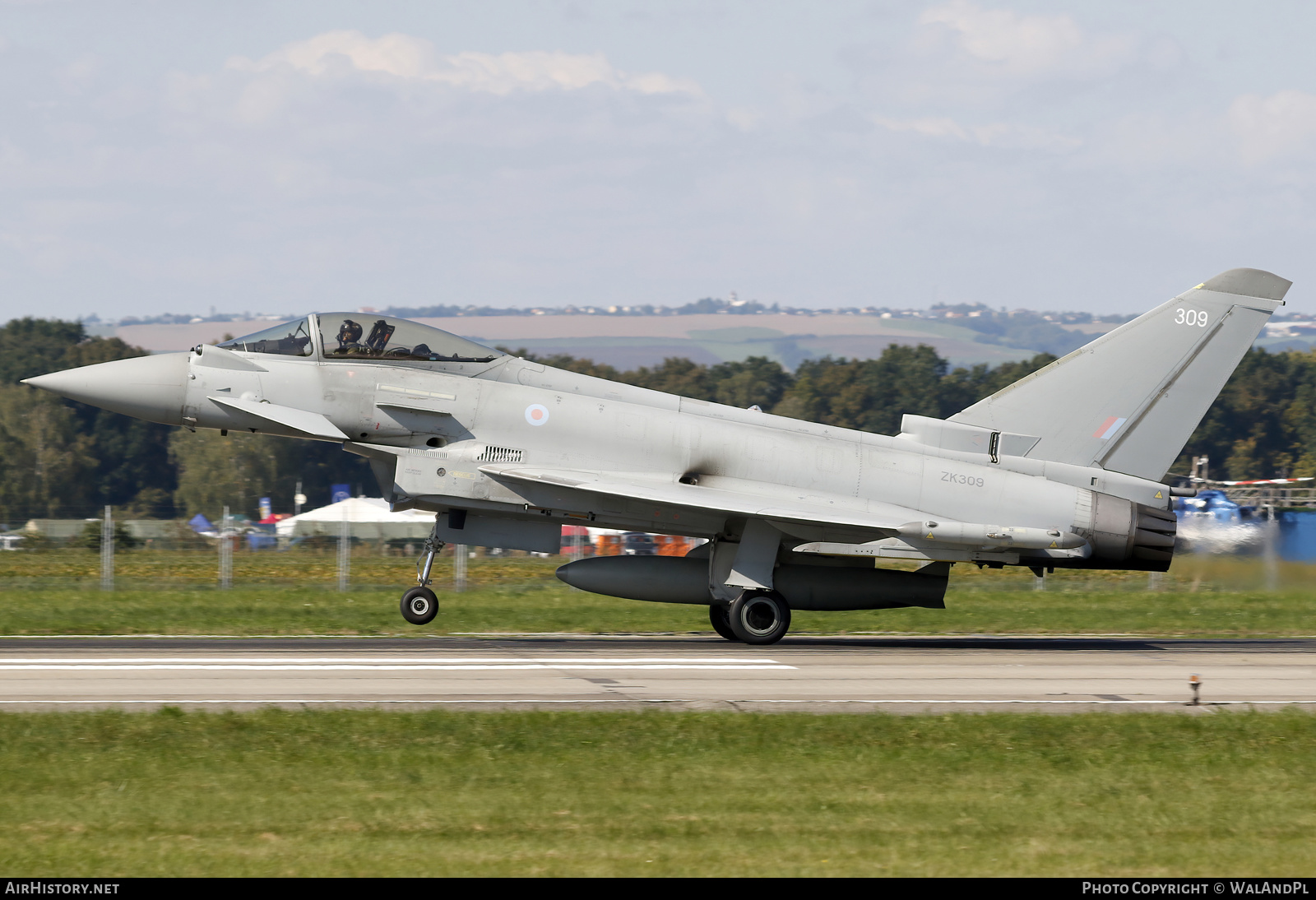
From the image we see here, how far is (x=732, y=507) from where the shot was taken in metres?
16.8

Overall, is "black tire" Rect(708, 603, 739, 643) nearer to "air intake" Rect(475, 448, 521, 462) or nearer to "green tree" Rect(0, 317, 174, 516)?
"air intake" Rect(475, 448, 521, 462)

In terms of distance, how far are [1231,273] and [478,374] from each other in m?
10.9

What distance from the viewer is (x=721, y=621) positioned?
18453 mm

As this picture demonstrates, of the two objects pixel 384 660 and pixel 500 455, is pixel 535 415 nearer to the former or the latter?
pixel 500 455

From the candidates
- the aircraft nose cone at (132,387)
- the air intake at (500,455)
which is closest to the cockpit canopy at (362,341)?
the aircraft nose cone at (132,387)

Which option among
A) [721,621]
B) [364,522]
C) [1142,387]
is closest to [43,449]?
[364,522]

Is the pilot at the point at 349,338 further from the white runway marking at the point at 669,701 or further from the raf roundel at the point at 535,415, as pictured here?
the white runway marking at the point at 669,701

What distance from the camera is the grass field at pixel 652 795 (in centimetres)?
712

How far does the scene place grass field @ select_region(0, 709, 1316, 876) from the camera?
7.12 m

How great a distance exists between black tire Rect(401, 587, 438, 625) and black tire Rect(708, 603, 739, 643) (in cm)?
387

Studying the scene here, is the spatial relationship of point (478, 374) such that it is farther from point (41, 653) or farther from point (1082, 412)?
point (1082, 412)

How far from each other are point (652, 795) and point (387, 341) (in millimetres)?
10210

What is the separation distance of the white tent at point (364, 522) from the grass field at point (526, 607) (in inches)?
463

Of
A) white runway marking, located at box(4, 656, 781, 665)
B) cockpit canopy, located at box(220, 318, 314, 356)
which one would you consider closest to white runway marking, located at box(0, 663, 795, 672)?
white runway marking, located at box(4, 656, 781, 665)
